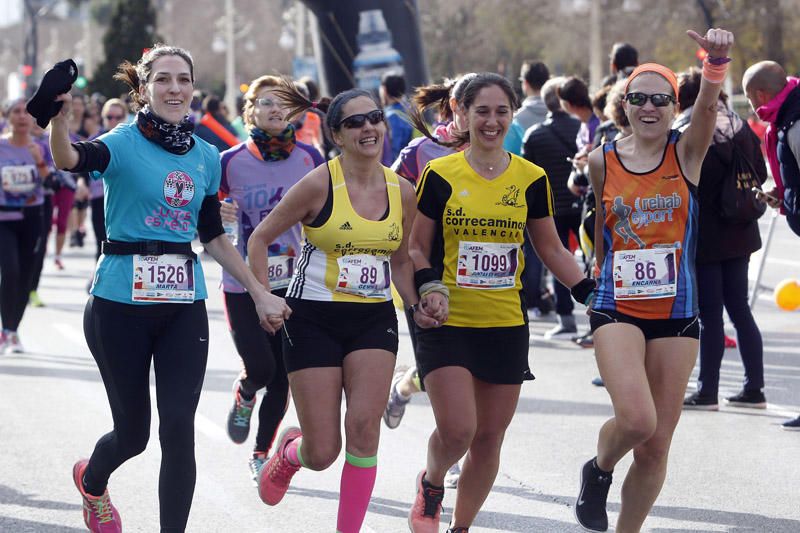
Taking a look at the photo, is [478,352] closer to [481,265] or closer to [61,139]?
[481,265]

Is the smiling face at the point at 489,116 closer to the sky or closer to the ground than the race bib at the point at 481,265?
closer to the sky

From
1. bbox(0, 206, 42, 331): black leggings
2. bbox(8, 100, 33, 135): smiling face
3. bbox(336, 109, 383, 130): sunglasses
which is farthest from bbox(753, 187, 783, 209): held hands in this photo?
bbox(8, 100, 33, 135): smiling face

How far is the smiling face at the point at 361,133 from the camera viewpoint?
5.38 m

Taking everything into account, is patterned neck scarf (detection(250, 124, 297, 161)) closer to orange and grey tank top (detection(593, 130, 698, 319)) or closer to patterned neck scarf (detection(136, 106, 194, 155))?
patterned neck scarf (detection(136, 106, 194, 155))

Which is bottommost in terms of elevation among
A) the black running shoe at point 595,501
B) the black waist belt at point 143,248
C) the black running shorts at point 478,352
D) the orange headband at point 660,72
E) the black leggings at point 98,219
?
the black running shoe at point 595,501

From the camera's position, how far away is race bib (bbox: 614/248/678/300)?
5.35 meters

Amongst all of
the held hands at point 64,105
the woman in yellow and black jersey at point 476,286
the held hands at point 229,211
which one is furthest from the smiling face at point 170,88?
the held hands at point 229,211

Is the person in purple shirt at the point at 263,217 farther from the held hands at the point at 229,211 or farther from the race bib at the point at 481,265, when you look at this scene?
the race bib at the point at 481,265

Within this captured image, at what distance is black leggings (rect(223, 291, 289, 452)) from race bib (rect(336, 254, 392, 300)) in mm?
1576

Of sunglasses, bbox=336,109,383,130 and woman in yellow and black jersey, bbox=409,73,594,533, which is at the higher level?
sunglasses, bbox=336,109,383,130

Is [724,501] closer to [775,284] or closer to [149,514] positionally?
[149,514]

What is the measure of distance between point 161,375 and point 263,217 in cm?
184

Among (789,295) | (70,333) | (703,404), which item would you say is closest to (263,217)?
(703,404)

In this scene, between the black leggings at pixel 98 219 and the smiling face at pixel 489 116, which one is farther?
the black leggings at pixel 98 219
